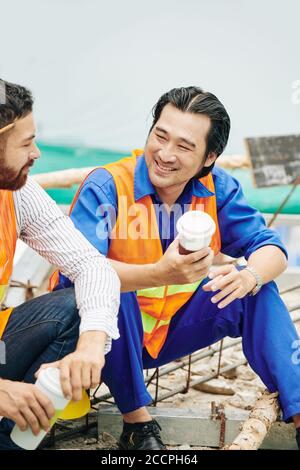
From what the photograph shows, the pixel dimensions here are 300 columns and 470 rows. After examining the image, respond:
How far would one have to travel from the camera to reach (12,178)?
1933 millimetres

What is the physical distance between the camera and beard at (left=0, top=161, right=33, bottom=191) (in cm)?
192

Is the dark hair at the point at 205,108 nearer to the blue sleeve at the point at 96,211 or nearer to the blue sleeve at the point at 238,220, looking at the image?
the blue sleeve at the point at 238,220

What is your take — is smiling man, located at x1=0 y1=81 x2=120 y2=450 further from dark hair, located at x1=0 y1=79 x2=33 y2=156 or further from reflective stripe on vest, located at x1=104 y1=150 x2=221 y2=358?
reflective stripe on vest, located at x1=104 y1=150 x2=221 y2=358

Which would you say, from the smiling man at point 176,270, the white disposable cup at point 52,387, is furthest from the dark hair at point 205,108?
the white disposable cup at point 52,387

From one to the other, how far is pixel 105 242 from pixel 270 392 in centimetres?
67

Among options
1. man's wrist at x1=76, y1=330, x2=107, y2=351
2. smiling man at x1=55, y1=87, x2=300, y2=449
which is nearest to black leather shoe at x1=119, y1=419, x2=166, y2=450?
smiling man at x1=55, y1=87, x2=300, y2=449

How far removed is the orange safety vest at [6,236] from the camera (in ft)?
6.61

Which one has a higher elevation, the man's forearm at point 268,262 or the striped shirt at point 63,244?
the striped shirt at point 63,244

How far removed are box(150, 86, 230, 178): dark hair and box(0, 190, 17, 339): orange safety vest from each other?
→ 2.16ft

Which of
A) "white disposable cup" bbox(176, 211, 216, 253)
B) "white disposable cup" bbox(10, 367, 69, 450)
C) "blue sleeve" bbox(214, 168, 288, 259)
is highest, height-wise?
"white disposable cup" bbox(176, 211, 216, 253)

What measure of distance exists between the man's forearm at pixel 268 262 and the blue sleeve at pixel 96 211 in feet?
1.50

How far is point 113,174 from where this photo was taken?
240 centimetres

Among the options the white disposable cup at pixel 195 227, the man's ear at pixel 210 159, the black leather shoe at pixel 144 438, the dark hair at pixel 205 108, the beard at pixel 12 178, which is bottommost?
the black leather shoe at pixel 144 438
